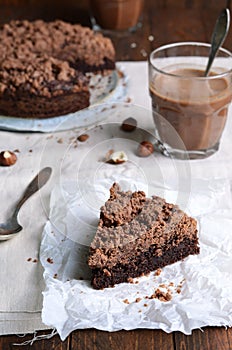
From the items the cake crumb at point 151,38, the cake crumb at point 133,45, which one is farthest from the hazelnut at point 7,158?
the cake crumb at point 151,38

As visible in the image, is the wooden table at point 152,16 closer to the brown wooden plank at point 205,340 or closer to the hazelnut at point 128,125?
the hazelnut at point 128,125

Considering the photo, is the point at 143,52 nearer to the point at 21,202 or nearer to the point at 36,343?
the point at 21,202

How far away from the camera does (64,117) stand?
2.70 metres

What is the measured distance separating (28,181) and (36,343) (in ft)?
2.52

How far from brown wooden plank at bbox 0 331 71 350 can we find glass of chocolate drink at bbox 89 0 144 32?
6.90ft

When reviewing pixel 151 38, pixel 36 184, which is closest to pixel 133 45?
pixel 151 38

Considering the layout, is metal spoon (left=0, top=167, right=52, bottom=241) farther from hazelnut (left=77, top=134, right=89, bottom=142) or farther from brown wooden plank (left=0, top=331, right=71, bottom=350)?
brown wooden plank (left=0, top=331, right=71, bottom=350)

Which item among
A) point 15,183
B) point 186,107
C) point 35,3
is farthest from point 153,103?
point 35,3

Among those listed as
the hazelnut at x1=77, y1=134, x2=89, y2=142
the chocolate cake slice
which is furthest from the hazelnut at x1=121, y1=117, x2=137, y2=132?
the chocolate cake slice

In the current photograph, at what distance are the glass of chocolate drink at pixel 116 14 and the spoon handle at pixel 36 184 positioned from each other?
52.9 inches

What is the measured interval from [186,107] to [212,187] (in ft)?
1.02

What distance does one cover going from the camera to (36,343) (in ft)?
5.44

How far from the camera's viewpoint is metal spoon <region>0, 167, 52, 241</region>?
2.00 metres

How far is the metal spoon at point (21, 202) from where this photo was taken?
2000mm
